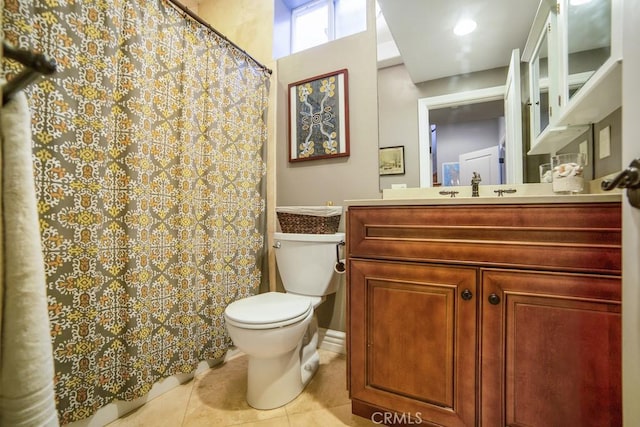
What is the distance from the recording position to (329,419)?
1.13 meters

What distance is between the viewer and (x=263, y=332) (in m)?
1.09

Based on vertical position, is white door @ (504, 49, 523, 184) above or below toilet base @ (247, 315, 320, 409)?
above

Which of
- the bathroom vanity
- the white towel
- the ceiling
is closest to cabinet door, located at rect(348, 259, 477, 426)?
the bathroom vanity

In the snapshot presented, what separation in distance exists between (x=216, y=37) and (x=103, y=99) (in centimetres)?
76

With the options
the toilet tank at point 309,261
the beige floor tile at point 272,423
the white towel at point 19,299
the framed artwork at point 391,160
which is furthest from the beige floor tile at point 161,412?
the framed artwork at point 391,160

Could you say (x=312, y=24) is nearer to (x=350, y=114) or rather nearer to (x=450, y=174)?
(x=350, y=114)

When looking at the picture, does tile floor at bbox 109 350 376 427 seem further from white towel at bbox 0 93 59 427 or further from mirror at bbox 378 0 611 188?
mirror at bbox 378 0 611 188

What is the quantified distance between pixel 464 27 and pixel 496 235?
1114 mm

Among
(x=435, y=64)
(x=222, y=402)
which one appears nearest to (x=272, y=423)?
(x=222, y=402)

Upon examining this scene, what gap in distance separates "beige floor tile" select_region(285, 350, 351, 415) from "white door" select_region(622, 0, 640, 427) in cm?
95

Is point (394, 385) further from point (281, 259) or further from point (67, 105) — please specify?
point (67, 105)

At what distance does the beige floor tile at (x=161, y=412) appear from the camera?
43.4 inches

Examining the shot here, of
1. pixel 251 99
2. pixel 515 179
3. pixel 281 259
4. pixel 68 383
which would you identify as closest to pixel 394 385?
pixel 281 259

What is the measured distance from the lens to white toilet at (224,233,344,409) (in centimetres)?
111
